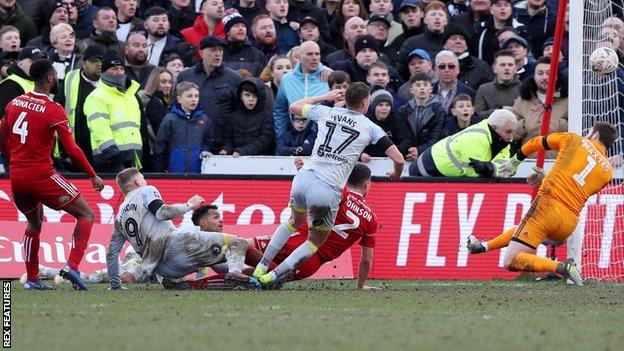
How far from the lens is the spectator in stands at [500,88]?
20.0 m

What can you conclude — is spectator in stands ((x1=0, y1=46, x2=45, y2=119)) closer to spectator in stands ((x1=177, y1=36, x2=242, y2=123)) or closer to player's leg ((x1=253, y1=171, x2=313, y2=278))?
spectator in stands ((x1=177, y1=36, x2=242, y2=123))

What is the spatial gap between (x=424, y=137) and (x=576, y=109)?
2794 mm

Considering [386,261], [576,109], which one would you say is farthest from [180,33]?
[576,109]

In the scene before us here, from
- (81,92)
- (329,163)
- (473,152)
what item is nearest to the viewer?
(329,163)

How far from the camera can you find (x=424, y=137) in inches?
774

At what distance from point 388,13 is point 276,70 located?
2.69m

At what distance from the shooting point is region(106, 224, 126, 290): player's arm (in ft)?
50.2

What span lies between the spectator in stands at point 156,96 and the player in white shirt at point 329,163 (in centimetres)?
537

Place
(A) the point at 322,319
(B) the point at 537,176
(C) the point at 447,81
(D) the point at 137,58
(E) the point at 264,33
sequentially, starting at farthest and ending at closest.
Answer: (E) the point at 264,33, (D) the point at 137,58, (C) the point at 447,81, (B) the point at 537,176, (A) the point at 322,319

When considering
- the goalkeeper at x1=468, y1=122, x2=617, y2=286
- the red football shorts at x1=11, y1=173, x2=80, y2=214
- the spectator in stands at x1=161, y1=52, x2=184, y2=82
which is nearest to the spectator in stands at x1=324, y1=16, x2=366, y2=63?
the spectator in stands at x1=161, y1=52, x2=184, y2=82

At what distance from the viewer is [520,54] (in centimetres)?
2098

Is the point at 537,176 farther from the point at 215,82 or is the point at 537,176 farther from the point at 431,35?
the point at 431,35

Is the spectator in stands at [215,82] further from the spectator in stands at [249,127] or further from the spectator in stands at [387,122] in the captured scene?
the spectator in stands at [387,122]

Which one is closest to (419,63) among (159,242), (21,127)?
(159,242)
